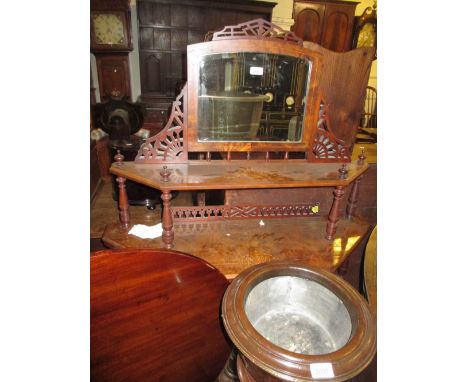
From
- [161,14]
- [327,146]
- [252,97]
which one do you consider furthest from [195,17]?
[327,146]

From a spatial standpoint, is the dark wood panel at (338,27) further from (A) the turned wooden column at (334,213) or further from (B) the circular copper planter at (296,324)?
(B) the circular copper planter at (296,324)

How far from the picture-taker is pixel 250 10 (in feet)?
16.7

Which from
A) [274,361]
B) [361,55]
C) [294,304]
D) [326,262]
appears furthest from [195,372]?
[361,55]

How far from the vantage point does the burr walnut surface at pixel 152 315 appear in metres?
1.25

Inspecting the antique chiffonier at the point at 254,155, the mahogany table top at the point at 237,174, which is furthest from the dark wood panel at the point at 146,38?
the mahogany table top at the point at 237,174

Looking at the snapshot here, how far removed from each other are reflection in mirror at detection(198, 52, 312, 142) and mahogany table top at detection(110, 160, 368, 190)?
18 centimetres

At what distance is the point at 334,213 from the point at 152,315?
135cm

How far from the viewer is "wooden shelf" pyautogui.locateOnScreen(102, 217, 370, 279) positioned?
183 centimetres

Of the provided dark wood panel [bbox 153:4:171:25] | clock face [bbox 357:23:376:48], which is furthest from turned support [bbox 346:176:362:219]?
dark wood panel [bbox 153:4:171:25]

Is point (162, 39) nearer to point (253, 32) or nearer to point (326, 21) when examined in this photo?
point (326, 21)

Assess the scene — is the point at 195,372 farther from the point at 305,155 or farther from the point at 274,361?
the point at 305,155

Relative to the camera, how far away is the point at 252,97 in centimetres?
188

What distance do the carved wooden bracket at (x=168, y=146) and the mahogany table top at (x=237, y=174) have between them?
41mm

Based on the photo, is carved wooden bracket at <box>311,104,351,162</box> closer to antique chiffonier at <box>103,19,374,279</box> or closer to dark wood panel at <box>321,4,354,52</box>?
antique chiffonier at <box>103,19,374,279</box>
